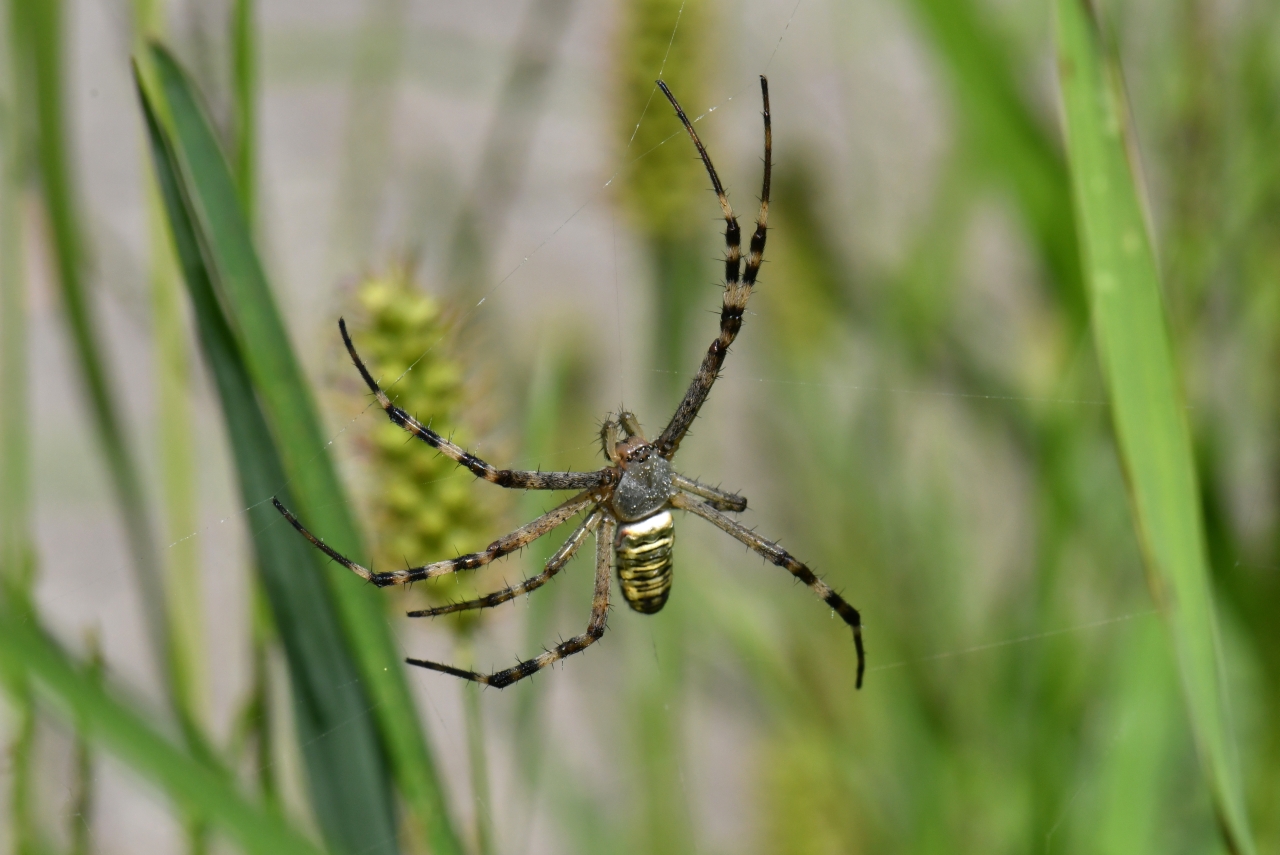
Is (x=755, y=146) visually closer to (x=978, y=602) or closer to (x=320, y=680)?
(x=978, y=602)

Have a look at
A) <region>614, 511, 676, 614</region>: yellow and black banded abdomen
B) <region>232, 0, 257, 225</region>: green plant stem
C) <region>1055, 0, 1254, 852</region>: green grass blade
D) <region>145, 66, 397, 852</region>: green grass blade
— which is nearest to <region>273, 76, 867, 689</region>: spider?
<region>614, 511, 676, 614</region>: yellow and black banded abdomen

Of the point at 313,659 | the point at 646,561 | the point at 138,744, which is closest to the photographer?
the point at 138,744

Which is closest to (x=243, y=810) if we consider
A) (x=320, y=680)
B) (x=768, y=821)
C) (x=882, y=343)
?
(x=320, y=680)

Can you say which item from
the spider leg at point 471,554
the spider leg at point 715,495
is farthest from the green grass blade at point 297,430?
the spider leg at point 715,495

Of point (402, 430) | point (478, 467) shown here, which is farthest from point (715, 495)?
point (402, 430)

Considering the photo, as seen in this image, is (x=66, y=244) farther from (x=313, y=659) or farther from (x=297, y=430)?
(x=313, y=659)
